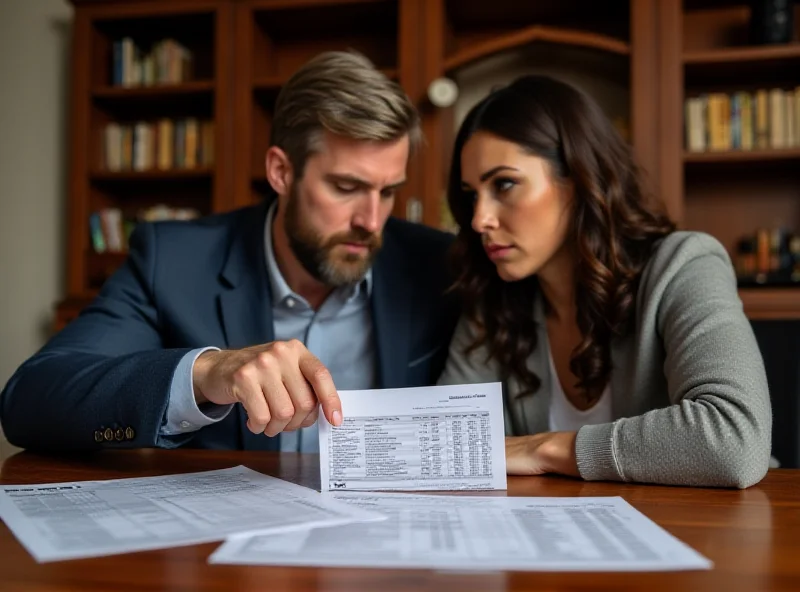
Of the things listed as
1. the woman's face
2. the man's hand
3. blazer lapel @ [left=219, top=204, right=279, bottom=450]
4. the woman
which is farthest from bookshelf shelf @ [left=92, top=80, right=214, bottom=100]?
the man's hand

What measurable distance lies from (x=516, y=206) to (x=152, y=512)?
0.93 metres

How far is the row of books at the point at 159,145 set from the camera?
3.29 m

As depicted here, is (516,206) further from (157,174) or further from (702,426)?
(157,174)

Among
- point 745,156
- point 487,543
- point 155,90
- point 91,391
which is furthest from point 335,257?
point 155,90

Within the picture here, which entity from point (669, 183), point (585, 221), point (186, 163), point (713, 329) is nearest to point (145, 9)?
point (186, 163)

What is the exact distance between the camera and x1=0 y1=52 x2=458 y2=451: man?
1.51 m

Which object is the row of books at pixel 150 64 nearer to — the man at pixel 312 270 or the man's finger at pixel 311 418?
the man at pixel 312 270

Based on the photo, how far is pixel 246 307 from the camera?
60.6 inches

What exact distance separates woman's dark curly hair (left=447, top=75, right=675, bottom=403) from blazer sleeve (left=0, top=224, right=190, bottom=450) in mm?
671

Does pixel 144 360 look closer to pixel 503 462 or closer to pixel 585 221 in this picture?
pixel 503 462

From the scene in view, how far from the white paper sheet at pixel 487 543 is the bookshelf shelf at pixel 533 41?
7.70 ft

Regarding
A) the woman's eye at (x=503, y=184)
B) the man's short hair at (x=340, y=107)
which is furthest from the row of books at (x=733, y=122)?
the woman's eye at (x=503, y=184)

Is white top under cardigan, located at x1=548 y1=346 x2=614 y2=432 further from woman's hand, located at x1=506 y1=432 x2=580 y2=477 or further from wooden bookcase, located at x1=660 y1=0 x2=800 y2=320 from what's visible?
wooden bookcase, located at x1=660 y1=0 x2=800 y2=320

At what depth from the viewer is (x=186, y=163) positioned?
3303mm
